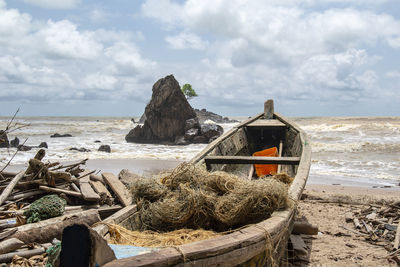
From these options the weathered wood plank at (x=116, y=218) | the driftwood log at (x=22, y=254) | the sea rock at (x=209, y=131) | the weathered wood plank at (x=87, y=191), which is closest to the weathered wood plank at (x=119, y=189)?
the weathered wood plank at (x=87, y=191)

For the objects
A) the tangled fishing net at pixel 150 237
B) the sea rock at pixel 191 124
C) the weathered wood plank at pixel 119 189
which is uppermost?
the sea rock at pixel 191 124

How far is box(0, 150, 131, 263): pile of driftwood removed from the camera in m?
4.88

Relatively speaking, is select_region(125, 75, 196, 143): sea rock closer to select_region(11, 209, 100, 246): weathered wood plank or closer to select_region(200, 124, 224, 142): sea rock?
select_region(200, 124, 224, 142): sea rock

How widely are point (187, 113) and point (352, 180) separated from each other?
17.7m

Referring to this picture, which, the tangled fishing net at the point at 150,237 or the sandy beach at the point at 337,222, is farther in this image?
the sandy beach at the point at 337,222

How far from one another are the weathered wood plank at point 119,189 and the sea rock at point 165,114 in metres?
19.1

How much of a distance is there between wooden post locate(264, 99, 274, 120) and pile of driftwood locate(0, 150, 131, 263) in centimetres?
526

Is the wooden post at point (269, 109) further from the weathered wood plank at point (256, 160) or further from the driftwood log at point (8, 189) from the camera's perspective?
the driftwood log at point (8, 189)

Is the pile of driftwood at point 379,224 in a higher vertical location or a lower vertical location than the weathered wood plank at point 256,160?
lower

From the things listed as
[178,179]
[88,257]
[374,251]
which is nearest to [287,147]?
[374,251]

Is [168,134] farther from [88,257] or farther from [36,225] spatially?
[88,257]

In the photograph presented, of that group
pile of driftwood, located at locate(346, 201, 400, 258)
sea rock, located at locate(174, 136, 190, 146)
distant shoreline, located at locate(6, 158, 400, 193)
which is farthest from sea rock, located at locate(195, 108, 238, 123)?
pile of driftwood, located at locate(346, 201, 400, 258)

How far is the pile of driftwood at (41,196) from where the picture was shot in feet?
16.0

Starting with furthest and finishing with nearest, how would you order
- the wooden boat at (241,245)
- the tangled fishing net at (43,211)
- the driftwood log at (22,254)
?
the tangled fishing net at (43,211)
the driftwood log at (22,254)
the wooden boat at (241,245)
